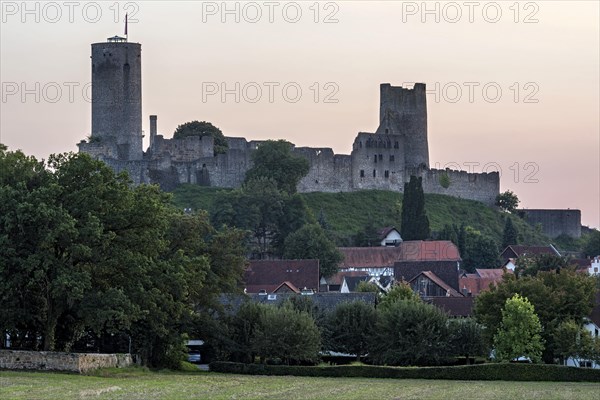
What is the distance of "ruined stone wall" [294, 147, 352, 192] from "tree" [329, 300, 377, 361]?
66779mm

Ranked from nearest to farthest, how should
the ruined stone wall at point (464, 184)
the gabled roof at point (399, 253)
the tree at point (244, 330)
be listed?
the tree at point (244, 330)
the gabled roof at point (399, 253)
the ruined stone wall at point (464, 184)

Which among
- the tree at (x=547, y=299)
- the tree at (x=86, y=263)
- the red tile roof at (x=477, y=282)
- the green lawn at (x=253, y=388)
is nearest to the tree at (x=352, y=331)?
the tree at (x=547, y=299)

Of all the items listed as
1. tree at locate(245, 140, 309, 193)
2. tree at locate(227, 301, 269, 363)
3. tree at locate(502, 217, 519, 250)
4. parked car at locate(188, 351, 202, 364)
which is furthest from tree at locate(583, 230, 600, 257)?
tree at locate(227, 301, 269, 363)

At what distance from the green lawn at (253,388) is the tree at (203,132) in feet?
279

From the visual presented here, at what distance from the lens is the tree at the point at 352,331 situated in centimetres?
7644

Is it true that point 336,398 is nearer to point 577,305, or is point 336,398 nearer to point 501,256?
point 577,305

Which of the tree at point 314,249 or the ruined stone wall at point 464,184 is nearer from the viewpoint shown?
the tree at point 314,249

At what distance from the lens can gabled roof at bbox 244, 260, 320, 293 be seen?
107750 mm

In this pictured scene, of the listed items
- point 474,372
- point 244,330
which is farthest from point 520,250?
point 474,372

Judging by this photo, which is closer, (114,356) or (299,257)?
(114,356)

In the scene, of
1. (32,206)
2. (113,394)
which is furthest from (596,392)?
(32,206)

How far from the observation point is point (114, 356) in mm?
61938

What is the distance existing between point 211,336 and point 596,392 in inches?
792

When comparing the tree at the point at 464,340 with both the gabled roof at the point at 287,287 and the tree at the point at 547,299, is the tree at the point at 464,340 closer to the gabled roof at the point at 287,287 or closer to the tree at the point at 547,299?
the tree at the point at 547,299
